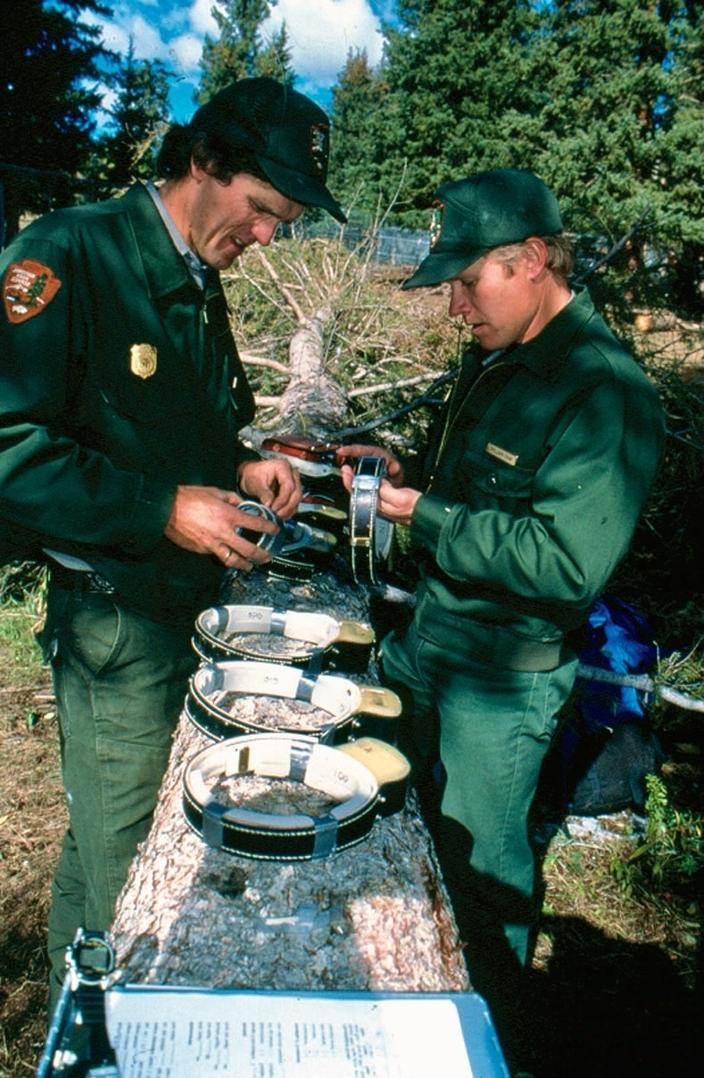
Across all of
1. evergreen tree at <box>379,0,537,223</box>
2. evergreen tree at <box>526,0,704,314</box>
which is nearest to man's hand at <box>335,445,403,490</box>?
evergreen tree at <box>526,0,704,314</box>

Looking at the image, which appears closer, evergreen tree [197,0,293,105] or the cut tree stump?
the cut tree stump

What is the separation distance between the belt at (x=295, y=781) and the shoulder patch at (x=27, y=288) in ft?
4.20

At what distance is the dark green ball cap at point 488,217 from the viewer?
256cm

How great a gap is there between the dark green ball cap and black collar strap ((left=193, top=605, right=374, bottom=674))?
4.27ft

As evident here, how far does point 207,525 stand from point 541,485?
107 centimetres

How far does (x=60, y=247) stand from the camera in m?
2.12

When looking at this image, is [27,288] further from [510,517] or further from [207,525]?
[510,517]

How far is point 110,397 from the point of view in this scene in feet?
7.47

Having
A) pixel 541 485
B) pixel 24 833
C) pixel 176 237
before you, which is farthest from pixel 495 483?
pixel 24 833

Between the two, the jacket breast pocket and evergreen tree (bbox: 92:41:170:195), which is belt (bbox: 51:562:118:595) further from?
evergreen tree (bbox: 92:41:170:195)

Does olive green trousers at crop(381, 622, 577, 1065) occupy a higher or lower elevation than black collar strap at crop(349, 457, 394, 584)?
lower

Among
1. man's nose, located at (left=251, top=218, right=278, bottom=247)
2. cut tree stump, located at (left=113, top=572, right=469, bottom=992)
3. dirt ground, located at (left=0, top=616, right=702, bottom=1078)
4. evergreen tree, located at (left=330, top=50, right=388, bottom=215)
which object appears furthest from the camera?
evergreen tree, located at (left=330, top=50, right=388, bottom=215)

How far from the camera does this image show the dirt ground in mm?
3020

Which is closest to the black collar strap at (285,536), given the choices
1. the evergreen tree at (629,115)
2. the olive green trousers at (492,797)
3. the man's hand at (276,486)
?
the man's hand at (276,486)
